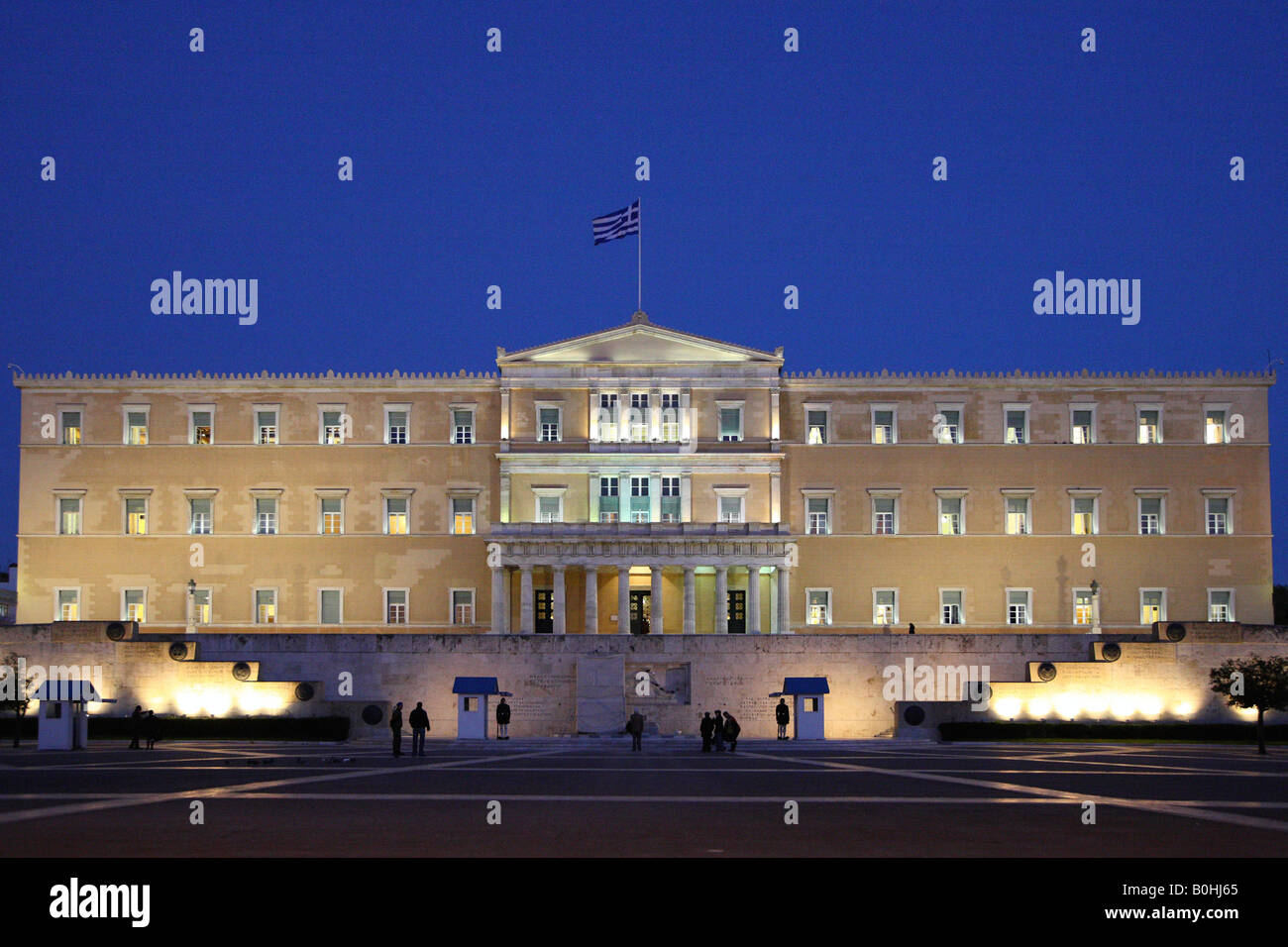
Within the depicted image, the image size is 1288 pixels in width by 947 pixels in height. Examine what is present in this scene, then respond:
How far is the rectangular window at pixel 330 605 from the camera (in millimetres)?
60969

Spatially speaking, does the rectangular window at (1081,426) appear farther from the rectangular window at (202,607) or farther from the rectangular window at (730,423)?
the rectangular window at (202,607)

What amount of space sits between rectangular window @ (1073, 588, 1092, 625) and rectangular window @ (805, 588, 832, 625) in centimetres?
1135

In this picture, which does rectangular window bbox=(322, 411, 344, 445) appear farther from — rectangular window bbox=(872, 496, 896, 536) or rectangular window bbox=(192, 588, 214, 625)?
rectangular window bbox=(872, 496, 896, 536)

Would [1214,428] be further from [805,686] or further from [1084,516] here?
[805,686]

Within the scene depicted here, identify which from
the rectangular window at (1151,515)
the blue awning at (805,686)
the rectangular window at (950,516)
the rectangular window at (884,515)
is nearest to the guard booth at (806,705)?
the blue awning at (805,686)

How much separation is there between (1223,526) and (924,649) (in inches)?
975

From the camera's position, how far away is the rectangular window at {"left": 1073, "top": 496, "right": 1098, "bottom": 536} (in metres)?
61.5

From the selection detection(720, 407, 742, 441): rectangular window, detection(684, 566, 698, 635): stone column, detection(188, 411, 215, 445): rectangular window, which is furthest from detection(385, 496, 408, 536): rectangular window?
detection(720, 407, 742, 441): rectangular window

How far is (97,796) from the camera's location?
19266mm

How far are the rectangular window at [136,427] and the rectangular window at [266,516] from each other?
647 centimetres

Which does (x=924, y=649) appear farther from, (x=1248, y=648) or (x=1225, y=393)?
(x=1225, y=393)

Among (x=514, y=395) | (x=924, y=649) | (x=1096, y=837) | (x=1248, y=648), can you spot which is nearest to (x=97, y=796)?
(x=1096, y=837)

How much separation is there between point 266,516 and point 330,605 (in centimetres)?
535

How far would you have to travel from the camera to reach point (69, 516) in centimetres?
6197
